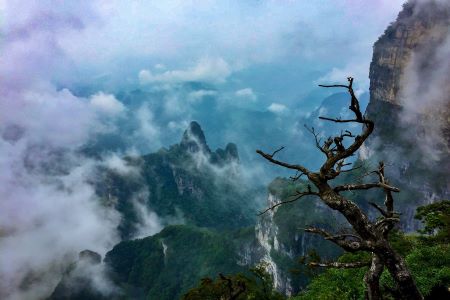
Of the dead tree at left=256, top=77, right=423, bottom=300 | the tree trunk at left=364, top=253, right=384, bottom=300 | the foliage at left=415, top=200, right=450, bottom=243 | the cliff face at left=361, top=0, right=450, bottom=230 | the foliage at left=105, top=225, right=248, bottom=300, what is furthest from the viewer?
the foliage at left=105, top=225, right=248, bottom=300

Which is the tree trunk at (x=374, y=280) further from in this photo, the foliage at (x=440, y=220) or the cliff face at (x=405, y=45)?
the cliff face at (x=405, y=45)

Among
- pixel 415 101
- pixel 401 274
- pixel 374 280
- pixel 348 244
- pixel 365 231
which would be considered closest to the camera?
pixel 348 244

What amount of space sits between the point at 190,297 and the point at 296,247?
12325cm

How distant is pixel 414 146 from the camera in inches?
5792

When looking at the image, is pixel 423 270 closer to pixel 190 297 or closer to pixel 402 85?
pixel 190 297

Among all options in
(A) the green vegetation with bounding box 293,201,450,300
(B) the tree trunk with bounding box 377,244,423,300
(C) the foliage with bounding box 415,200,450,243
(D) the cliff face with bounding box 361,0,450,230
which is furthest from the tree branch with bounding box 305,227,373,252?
(D) the cliff face with bounding box 361,0,450,230

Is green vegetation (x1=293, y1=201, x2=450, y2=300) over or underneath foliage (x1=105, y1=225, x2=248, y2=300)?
underneath

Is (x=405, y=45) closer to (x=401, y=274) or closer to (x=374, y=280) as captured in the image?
(x=374, y=280)

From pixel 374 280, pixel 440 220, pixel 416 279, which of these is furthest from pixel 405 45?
pixel 374 280

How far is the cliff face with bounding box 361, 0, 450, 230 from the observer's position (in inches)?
5300

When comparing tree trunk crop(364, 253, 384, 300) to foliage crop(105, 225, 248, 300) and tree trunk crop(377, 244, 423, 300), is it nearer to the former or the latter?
tree trunk crop(377, 244, 423, 300)

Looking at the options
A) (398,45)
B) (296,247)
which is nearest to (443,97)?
(398,45)

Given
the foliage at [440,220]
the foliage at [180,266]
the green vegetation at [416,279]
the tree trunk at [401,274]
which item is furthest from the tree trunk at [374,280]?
the foliage at [180,266]

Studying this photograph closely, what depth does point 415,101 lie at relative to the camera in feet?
474
